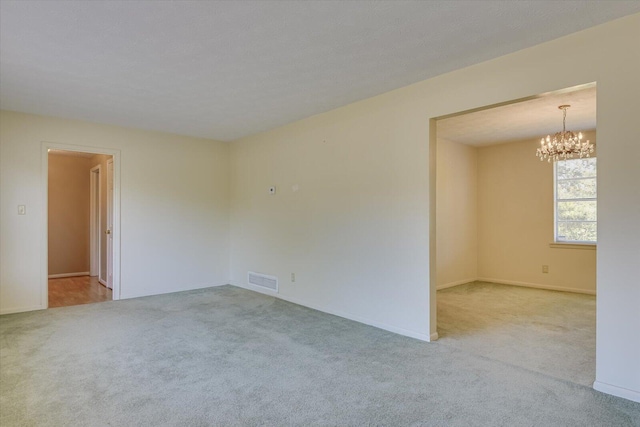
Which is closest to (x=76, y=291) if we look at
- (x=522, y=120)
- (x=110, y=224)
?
(x=110, y=224)

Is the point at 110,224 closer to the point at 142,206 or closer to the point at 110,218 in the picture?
the point at 110,218

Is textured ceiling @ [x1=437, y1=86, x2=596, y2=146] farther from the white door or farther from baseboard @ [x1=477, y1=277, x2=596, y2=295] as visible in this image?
the white door

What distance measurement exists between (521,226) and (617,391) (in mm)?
4442

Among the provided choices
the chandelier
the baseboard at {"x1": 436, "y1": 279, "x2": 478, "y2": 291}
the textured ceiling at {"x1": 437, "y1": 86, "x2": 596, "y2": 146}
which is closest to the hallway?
the baseboard at {"x1": 436, "y1": 279, "x2": 478, "y2": 291}

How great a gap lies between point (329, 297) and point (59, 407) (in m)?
2.81

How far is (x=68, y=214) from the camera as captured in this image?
285 inches

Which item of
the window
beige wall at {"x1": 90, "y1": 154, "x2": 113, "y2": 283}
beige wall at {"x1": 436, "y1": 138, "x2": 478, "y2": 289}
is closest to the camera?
the window

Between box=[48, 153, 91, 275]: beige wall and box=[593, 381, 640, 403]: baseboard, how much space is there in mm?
8302

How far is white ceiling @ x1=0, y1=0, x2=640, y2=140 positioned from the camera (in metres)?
2.21

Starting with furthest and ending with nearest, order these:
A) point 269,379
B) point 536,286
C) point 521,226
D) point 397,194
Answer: point 521,226, point 536,286, point 397,194, point 269,379

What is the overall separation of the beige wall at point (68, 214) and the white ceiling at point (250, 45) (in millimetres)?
3455

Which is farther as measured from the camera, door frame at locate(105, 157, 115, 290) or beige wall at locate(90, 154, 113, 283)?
beige wall at locate(90, 154, 113, 283)

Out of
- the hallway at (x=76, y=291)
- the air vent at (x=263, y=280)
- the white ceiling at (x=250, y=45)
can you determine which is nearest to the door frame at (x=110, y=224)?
the hallway at (x=76, y=291)

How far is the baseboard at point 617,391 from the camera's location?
2281mm
